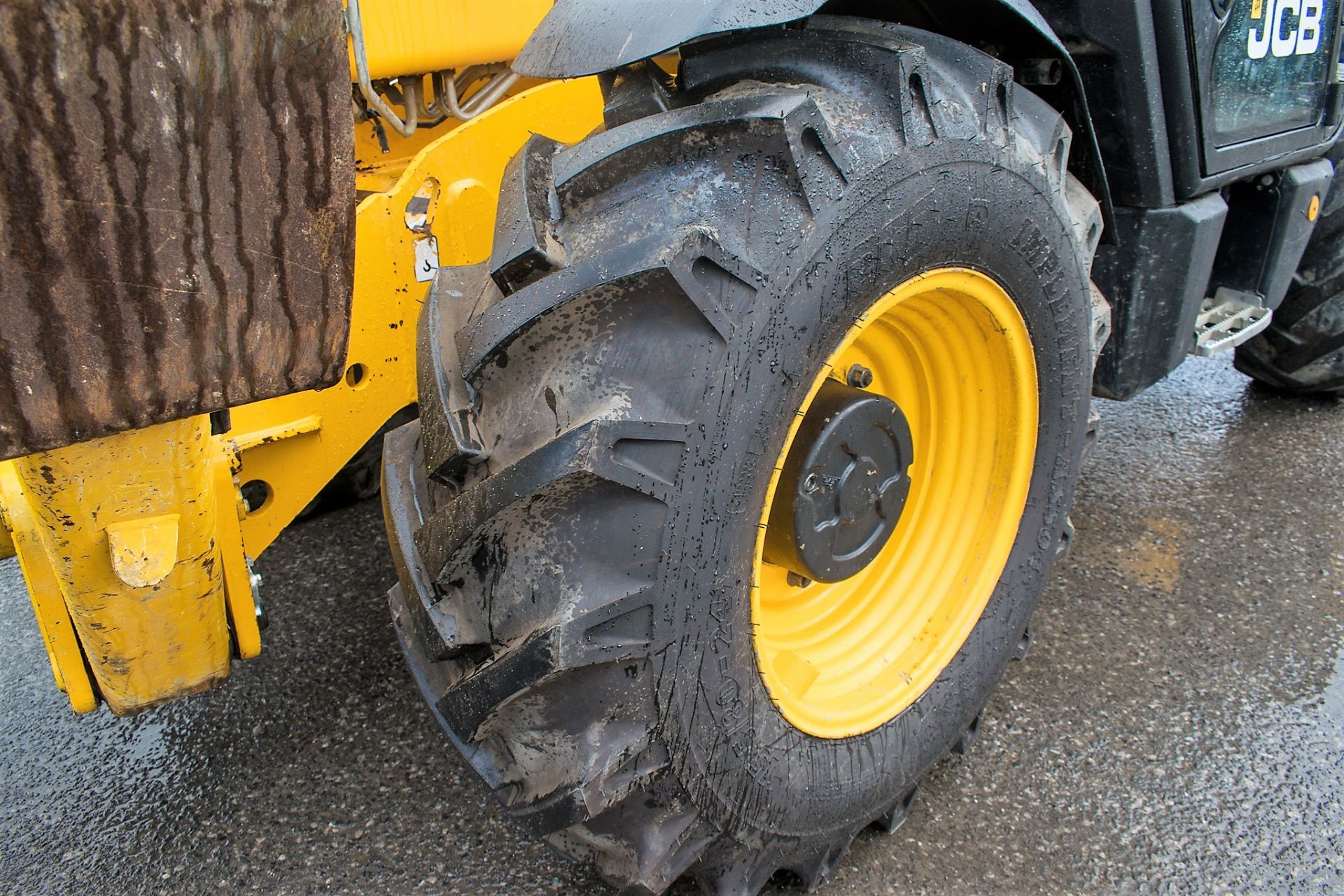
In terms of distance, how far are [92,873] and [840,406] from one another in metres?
1.39

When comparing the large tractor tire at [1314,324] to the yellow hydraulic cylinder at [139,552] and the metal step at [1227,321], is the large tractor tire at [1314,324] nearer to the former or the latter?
the metal step at [1227,321]

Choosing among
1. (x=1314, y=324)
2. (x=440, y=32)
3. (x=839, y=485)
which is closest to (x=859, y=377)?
(x=839, y=485)

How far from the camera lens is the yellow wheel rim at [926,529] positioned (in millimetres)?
1457

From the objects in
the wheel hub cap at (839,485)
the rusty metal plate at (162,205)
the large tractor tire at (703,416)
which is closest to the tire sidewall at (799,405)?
the large tractor tire at (703,416)

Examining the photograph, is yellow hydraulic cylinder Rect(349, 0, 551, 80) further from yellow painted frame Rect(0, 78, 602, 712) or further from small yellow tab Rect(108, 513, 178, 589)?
small yellow tab Rect(108, 513, 178, 589)

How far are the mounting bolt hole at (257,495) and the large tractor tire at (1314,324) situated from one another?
247 centimetres

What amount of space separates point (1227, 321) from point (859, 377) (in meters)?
1.07

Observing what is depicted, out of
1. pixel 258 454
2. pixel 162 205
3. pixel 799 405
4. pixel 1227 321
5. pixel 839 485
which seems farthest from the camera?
pixel 1227 321

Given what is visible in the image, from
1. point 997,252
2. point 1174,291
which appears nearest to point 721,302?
point 997,252

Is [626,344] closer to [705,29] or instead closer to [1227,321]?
[705,29]

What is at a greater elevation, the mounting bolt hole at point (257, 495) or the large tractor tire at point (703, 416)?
the large tractor tire at point (703, 416)

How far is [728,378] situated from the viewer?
1065 mm

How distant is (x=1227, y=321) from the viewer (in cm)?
208

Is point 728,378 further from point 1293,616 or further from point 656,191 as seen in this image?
point 1293,616
